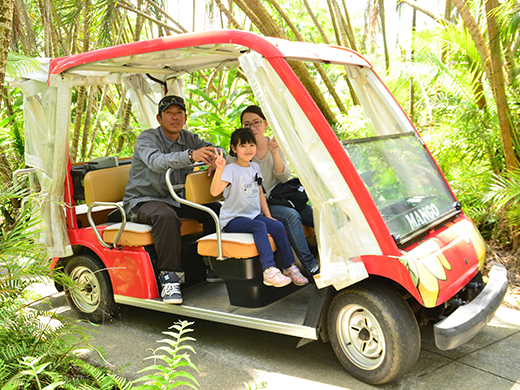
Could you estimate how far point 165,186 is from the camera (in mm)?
4270

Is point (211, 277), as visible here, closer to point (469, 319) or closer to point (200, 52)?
point (200, 52)

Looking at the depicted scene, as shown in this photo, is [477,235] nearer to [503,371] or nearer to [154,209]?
[503,371]

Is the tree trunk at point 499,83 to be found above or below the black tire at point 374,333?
above

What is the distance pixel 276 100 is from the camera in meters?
3.11

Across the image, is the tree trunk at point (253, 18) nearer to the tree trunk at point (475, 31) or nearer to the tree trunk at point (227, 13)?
the tree trunk at point (227, 13)

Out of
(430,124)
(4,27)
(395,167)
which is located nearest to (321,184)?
(395,167)

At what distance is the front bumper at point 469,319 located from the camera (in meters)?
2.69

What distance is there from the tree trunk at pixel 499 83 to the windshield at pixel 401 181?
4.91ft

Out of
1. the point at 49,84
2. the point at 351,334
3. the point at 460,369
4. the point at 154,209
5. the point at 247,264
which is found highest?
the point at 49,84

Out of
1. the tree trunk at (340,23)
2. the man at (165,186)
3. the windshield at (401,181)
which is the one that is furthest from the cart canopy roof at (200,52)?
the tree trunk at (340,23)

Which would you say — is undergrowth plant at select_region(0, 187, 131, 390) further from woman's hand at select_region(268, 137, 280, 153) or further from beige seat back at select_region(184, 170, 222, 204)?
woman's hand at select_region(268, 137, 280, 153)

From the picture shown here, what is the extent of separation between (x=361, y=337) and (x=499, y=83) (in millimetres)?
3122

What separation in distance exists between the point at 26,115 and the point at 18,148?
3031mm

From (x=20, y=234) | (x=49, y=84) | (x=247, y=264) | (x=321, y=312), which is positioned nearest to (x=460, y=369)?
(x=321, y=312)
